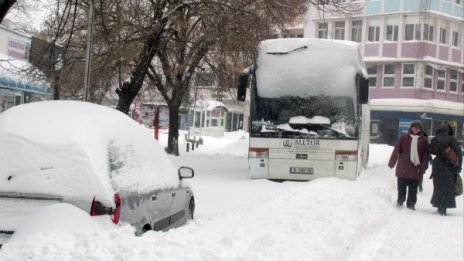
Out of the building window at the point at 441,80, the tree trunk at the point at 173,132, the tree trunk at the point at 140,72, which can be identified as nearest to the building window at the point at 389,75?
the building window at the point at 441,80

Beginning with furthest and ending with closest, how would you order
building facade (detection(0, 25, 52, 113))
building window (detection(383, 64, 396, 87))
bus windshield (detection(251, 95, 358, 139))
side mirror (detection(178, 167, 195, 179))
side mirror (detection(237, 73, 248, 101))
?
building window (detection(383, 64, 396, 87)) → building facade (detection(0, 25, 52, 113)) → side mirror (detection(237, 73, 248, 101)) → bus windshield (detection(251, 95, 358, 139)) → side mirror (detection(178, 167, 195, 179))

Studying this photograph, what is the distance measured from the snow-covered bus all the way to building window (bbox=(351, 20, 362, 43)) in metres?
34.3

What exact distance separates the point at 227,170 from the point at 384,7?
3160 cm

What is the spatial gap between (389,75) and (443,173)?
114 feet

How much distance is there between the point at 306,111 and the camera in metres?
13.1

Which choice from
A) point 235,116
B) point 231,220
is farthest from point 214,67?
point 235,116

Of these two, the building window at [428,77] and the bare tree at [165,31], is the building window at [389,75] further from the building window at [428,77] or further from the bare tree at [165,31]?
the bare tree at [165,31]

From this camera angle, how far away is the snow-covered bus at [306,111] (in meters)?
12.9

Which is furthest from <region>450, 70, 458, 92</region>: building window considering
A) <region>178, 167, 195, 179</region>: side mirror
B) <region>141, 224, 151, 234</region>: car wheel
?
<region>141, 224, 151, 234</region>: car wheel

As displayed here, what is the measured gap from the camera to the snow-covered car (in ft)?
15.6

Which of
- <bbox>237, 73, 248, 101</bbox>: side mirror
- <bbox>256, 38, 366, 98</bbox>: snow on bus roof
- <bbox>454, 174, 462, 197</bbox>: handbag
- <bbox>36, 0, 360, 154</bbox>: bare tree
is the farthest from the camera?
<bbox>36, 0, 360, 154</bbox>: bare tree

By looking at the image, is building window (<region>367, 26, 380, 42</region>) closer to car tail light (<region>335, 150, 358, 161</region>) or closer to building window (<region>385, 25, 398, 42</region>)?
building window (<region>385, 25, 398, 42</region>)

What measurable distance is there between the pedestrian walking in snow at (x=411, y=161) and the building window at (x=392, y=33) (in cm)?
3433

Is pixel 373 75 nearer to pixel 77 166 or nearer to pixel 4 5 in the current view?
pixel 4 5
